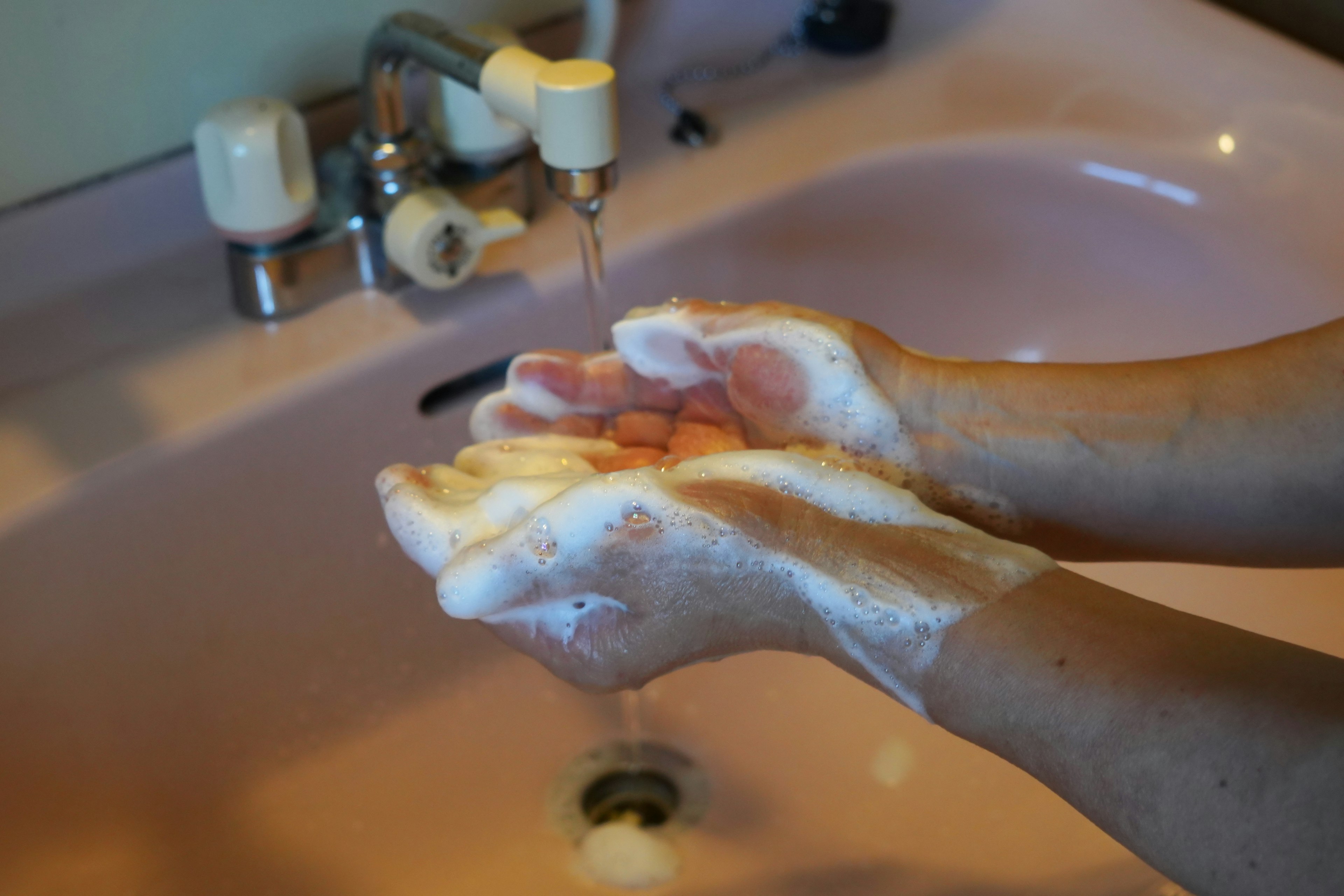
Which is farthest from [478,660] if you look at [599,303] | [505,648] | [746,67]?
[746,67]

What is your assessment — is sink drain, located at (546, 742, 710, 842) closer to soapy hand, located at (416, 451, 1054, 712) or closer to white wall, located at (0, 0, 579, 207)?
soapy hand, located at (416, 451, 1054, 712)

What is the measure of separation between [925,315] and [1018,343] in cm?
7

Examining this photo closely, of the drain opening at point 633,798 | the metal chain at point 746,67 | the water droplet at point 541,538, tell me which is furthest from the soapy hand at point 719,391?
the metal chain at point 746,67

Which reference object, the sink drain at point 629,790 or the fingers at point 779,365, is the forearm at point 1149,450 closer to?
the fingers at point 779,365

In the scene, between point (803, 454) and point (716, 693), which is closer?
point (803, 454)

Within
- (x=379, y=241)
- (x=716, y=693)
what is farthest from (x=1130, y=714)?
(x=379, y=241)

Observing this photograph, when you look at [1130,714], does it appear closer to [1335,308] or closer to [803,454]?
[803,454]

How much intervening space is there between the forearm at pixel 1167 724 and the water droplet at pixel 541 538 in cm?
16

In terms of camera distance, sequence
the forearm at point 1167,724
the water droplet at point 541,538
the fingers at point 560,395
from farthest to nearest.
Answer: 1. the fingers at point 560,395
2. the water droplet at point 541,538
3. the forearm at point 1167,724

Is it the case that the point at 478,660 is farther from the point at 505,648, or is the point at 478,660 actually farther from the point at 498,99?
the point at 498,99

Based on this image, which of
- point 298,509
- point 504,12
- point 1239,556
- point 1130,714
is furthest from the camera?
point 504,12

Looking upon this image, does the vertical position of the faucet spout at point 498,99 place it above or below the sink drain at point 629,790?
above

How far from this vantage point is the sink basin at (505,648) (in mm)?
669

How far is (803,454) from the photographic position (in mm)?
588
